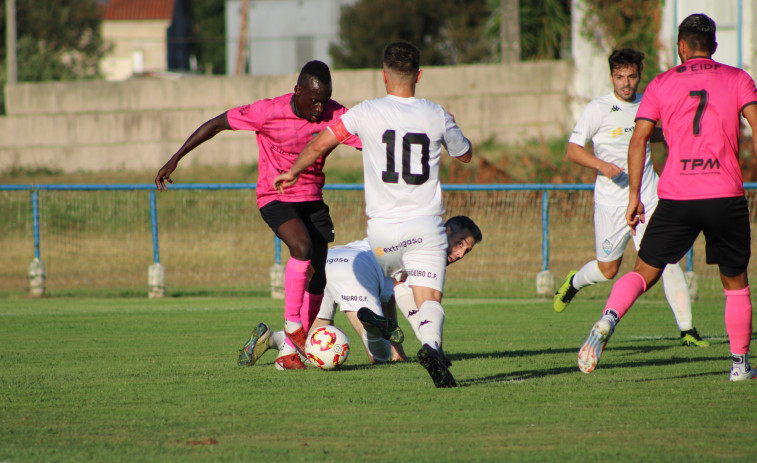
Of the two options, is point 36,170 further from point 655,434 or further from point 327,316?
point 655,434

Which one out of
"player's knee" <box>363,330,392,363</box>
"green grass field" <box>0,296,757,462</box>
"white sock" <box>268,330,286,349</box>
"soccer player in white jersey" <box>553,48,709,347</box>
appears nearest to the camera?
"green grass field" <box>0,296,757,462</box>

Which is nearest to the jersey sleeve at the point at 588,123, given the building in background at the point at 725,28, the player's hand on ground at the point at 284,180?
the player's hand on ground at the point at 284,180

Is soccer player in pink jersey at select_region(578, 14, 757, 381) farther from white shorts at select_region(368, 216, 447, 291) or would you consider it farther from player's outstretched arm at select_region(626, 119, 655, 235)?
white shorts at select_region(368, 216, 447, 291)

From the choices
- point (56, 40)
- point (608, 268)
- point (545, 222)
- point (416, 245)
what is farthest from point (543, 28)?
point (416, 245)

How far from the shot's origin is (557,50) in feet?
94.4

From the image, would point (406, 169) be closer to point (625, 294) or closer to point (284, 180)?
point (284, 180)

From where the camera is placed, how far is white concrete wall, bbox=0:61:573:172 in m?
25.0

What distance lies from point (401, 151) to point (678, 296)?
3886 mm

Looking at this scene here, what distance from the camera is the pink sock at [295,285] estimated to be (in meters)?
7.00

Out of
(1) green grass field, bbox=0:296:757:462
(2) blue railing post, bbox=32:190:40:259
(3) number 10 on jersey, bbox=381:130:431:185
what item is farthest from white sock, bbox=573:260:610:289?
(2) blue railing post, bbox=32:190:40:259

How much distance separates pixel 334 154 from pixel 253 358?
18.6 metres

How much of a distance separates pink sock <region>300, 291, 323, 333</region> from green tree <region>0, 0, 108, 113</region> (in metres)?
29.0

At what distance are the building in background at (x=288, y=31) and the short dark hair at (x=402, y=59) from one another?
44322mm

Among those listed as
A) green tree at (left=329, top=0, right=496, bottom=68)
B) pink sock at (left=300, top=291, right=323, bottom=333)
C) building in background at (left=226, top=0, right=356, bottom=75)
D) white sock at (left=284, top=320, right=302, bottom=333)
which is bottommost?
white sock at (left=284, top=320, right=302, bottom=333)
